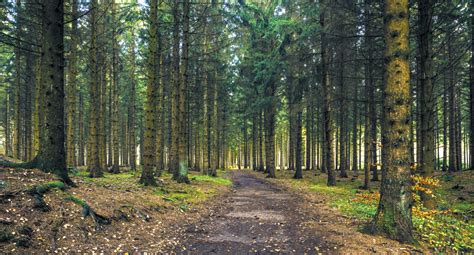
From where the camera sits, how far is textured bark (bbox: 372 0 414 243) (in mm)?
6699

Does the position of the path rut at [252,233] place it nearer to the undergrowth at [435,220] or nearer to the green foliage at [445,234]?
the undergrowth at [435,220]

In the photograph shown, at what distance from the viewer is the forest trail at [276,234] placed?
610 cm

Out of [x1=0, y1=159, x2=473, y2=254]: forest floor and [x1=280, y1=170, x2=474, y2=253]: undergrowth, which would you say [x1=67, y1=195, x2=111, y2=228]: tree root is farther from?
[x1=280, y1=170, x2=474, y2=253]: undergrowth

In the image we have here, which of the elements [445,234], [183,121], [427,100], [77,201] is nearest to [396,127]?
[445,234]

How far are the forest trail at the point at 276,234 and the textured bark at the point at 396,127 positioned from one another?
691mm

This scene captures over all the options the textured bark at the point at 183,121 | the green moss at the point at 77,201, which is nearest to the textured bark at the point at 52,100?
the green moss at the point at 77,201

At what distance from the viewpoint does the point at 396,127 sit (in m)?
6.82

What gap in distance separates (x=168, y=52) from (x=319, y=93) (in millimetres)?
14047

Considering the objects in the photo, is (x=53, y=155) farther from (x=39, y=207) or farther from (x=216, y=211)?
(x=216, y=211)

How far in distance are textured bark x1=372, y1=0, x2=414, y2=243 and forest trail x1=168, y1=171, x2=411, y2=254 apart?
27.2 inches

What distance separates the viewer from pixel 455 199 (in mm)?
13125

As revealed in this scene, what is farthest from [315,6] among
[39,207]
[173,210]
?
[39,207]

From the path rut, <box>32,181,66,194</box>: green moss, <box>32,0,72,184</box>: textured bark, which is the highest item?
<box>32,0,72,184</box>: textured bark

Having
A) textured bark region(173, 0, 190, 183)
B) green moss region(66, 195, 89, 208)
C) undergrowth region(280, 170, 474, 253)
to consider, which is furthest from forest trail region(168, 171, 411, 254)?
textured bark region(173, 0, 190, 183)
